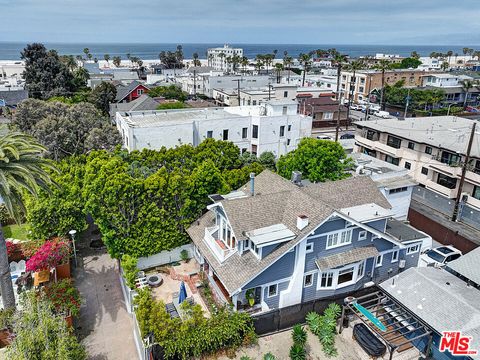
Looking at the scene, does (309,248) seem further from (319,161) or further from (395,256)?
(319,161)

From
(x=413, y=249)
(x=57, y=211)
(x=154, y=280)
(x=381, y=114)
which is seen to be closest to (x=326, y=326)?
(x=413, y=249)

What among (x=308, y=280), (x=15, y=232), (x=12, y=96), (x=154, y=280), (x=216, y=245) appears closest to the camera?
(x=308, y=280)

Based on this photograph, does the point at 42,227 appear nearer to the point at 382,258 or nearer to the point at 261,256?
the point at 261,256

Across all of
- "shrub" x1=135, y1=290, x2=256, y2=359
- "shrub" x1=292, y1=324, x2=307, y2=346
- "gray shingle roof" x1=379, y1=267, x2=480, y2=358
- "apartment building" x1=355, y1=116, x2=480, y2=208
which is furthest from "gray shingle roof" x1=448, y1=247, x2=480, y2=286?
"apartment building" x1=355, y1=116, x2=480, y2=208

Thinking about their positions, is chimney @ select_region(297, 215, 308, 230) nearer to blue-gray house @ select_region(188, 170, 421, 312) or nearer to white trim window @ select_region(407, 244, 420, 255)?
blue-gray house @ select_region(188, 170, 421, 312)

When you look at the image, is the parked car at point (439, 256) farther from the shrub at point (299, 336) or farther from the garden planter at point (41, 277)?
the garden planter at point (41, 277)

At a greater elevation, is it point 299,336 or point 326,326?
point 299,336

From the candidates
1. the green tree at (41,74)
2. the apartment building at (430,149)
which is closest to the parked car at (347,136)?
the apartment building at (430,149)

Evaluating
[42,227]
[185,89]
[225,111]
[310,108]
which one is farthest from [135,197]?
[185,89]
